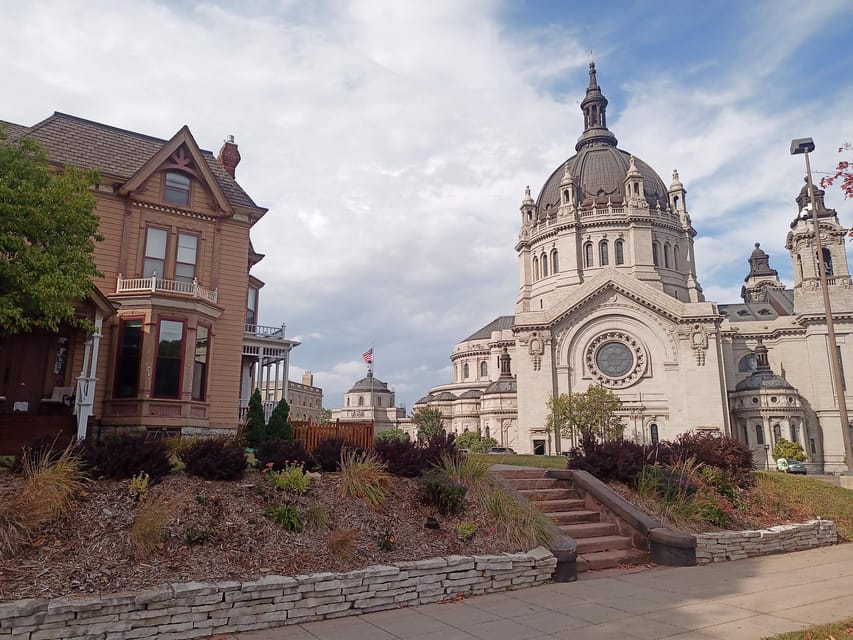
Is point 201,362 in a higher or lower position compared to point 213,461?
higher

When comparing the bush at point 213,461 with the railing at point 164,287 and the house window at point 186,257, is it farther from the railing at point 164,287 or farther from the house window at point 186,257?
the house window at point 186,257

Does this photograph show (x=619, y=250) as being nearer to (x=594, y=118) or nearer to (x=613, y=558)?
(x=594, y=118)

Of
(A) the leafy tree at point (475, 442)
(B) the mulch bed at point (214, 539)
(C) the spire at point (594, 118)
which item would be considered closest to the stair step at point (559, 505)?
(B) the mulch bed at point (214, 539)

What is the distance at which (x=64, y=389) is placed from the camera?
1722 centimetres

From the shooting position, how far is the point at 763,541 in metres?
12.6

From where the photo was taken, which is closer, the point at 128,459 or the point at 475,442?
the point at 128,459

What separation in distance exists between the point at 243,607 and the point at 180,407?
12580mm

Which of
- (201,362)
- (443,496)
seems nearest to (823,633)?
(443,496)

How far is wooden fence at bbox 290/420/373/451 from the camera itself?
14.8m

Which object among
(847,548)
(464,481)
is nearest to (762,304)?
(847,548)

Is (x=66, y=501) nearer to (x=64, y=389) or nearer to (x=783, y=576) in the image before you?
(x=64, y=389)

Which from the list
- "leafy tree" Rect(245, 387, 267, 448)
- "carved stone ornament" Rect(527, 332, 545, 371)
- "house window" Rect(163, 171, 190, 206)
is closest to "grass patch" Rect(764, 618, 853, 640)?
"leafy tree" Rect(245, 387, 267, 448)

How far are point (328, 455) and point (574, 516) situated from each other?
5.53m

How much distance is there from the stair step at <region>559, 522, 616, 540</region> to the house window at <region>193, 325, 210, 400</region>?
1339cm
